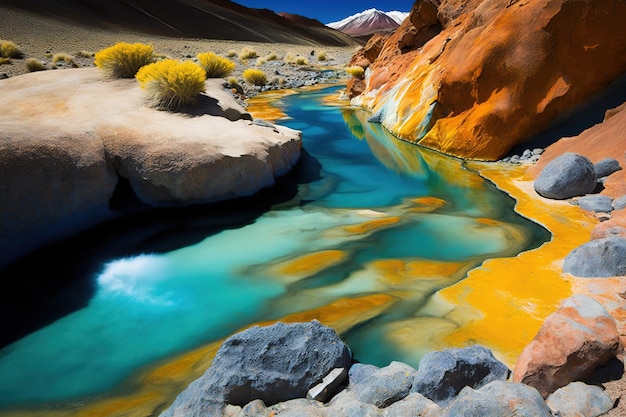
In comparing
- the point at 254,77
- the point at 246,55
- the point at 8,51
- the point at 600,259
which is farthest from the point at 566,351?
the point at 246,55

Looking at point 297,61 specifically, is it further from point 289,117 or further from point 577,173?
point 577,173

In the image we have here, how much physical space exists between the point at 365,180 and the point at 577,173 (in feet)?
9.59

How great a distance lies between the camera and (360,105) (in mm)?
14391

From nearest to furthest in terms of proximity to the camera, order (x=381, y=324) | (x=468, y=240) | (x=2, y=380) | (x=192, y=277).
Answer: (x=2, y=380) < (x=381, y=324) < (x=192, y=277) < (x=468, y=240)

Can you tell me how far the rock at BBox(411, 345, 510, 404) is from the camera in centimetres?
231

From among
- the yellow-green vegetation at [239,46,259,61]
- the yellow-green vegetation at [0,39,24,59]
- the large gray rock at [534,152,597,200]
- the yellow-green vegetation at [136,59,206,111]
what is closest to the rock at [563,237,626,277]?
the large gray rock at [534,152,597,200]

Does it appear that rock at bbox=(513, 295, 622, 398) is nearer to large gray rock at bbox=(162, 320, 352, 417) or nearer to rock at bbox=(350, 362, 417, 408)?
rock at bbox=(350, 362, 417, 408)

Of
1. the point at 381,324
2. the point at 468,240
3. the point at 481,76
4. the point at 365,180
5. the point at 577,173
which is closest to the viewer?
the point at 381,324

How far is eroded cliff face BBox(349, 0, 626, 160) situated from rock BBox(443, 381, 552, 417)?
6.50m

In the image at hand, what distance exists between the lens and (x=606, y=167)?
5.86 metres

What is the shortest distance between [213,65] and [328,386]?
10966mm

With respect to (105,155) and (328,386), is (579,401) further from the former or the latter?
(105,155)

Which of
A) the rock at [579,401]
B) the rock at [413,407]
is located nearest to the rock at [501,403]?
the rock at [413,407]

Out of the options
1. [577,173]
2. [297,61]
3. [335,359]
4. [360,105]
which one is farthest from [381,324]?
[297,61]
